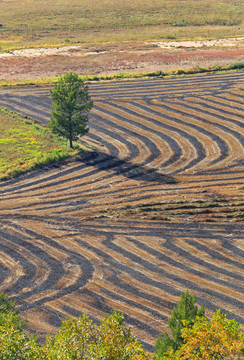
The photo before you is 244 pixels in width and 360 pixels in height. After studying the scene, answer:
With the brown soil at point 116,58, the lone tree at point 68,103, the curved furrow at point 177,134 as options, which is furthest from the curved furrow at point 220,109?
the lone tree at point 68,103

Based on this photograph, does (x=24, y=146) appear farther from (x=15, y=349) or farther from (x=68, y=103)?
(x=15, y=349)

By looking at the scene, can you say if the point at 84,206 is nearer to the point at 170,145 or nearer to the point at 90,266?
the point at 90,266

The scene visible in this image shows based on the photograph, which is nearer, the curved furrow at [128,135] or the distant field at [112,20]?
the curved furrow at [128,135]

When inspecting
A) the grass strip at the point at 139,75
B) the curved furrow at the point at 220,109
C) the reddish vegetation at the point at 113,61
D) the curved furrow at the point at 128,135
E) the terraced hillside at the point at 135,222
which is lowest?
the terraced hillside at the point at 135,222

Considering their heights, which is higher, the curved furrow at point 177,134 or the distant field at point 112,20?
the distant field at point 112,20

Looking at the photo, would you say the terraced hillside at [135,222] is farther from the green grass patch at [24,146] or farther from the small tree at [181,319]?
the small tree at [181,319]

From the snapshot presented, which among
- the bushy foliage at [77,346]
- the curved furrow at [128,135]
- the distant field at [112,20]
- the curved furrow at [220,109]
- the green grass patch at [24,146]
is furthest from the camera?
the distant field at [112,20]

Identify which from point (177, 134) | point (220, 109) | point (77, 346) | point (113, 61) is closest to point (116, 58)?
point (113, 61)

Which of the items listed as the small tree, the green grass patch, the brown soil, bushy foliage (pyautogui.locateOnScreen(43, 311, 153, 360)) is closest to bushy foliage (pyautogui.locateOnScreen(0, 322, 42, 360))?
bushy foliage (pyautogui.locateOnScreen(43, 311, 153, 360))
